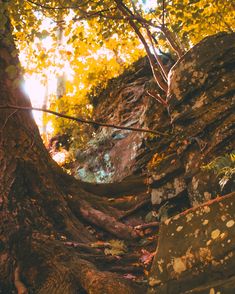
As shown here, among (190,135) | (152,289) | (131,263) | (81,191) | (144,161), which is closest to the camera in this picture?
(152,289)

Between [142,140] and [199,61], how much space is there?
8.21ft

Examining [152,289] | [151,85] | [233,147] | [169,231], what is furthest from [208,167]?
[151,85]

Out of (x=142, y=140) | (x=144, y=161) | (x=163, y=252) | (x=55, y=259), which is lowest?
(x=163, y=252)

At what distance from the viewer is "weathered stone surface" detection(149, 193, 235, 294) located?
2.86 m

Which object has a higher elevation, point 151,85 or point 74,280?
point 151,85

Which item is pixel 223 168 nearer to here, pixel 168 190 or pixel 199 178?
pixel 199 178

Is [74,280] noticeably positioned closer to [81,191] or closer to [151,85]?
[81,191]

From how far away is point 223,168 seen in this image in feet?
14.9

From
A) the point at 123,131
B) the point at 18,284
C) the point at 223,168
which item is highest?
the point at 123,131

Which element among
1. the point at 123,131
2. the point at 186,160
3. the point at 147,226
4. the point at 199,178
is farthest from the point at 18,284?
the point at 123,131

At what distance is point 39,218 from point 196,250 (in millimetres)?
2663

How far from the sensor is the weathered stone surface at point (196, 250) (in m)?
2.86

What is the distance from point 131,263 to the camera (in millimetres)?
4898

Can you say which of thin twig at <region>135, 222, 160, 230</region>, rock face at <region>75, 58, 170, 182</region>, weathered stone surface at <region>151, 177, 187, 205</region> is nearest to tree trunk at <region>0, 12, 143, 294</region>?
thin twig at <region>135, 222, 160, 230</region>
